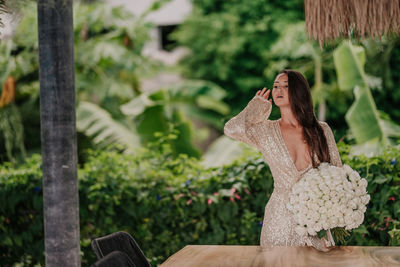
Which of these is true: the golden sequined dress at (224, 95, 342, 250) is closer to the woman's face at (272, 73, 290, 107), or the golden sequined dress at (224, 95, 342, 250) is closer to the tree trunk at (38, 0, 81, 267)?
the woman's face at (272, 73, 290, 107)

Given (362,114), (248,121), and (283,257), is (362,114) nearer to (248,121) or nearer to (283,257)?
(248,121)

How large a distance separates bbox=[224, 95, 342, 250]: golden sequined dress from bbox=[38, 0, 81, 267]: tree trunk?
111cm

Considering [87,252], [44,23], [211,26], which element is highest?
[211,26]

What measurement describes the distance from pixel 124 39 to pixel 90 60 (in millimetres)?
1740

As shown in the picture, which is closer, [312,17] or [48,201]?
[48,201]

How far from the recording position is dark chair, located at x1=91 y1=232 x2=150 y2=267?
2715 mm

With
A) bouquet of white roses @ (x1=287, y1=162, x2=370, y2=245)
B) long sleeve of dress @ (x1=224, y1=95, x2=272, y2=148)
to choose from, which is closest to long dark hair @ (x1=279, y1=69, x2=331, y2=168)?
long sleeve of dress @ (x1=224, y1=95, x2=272, y2=148)

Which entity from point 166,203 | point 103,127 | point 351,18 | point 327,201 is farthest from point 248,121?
point 103,127

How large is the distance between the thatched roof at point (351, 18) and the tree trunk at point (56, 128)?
167cm

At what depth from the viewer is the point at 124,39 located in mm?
13453

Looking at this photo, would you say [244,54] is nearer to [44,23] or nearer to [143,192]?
[143,192]

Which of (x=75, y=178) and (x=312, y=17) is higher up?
(x=312, y=17)

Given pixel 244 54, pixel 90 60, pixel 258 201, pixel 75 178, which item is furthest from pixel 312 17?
pixel 244 54

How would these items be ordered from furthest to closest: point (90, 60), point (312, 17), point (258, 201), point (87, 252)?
point (90, 60) → point (87, 252) → point (258, 201) → point (312, 17)
